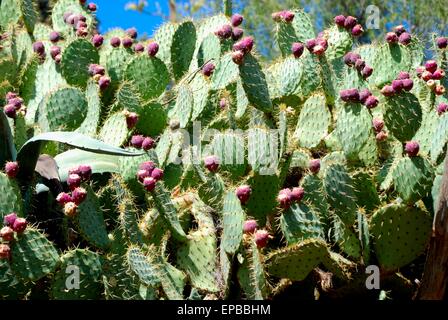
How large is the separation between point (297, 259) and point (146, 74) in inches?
59.5

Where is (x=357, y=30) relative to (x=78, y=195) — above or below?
above

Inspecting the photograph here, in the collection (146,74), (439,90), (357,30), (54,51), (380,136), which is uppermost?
(357,30)

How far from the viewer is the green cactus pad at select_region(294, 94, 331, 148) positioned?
402 cm

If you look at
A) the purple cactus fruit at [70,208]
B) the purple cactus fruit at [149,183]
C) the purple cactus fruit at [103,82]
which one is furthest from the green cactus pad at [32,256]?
the purple cactus fruit at [103,82]

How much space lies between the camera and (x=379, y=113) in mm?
4199

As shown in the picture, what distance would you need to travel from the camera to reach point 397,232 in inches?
136

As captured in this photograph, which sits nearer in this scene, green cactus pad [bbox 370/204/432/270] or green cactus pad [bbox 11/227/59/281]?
green cactus pad [bbox 11/227/59/281]

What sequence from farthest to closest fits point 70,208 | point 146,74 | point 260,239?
point 146,74 < point 260,239 < point 70,208

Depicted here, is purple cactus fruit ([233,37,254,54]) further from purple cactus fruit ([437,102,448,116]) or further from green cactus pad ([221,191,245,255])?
purple cactus fruit ([437,102,448,116])

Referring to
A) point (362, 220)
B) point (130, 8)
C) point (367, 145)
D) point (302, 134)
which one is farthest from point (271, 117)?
point (130, 8)

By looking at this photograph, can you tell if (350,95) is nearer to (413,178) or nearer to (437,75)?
(413,178)

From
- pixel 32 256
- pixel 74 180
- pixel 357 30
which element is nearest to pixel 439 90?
pixel 357 30

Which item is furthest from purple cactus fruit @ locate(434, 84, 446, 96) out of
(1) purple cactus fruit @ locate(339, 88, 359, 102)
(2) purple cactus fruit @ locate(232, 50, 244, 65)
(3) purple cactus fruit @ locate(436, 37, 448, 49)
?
(2) purple cactus fruit @ locate(232, 50, 244, 65)

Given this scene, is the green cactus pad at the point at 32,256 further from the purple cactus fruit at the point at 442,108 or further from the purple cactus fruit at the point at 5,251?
the purple cactus fruit at the point at 442,108
